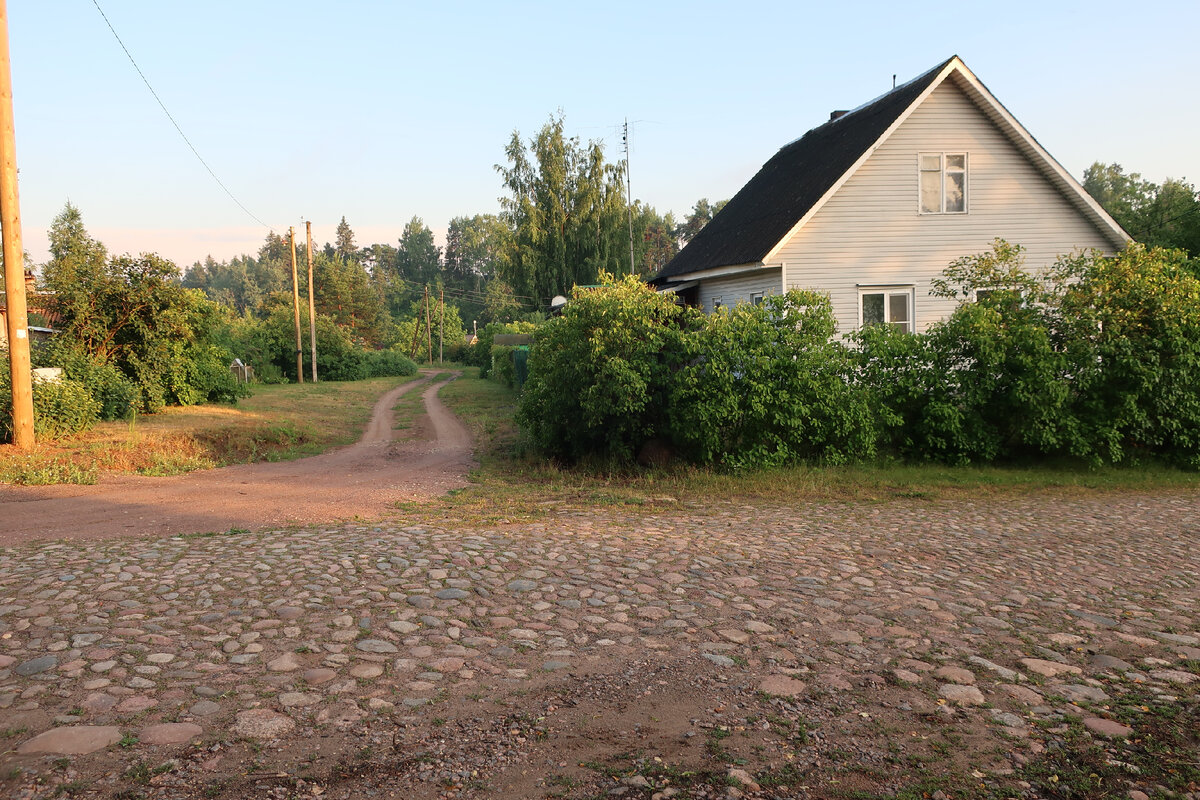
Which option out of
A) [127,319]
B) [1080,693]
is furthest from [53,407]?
[1080,693]

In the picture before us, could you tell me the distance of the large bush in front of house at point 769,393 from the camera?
13.2 meters

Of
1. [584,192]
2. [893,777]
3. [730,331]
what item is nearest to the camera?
[893,777]

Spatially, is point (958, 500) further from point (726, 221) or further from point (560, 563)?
point (726, 221)

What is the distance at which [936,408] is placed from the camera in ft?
45.4

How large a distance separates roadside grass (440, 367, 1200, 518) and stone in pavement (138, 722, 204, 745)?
658 cm

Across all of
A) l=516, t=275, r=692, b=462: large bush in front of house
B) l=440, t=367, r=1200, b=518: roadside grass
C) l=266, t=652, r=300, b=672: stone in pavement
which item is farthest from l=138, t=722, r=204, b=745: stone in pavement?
l=516, t=275, r=692, b=462: large bush in front of house

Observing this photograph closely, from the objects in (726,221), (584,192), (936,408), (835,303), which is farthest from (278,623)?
(584,192)

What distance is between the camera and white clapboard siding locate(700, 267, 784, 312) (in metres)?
21.0

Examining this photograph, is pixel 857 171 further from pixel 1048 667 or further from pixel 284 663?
pixel 284 663

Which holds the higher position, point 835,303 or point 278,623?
point 835,303

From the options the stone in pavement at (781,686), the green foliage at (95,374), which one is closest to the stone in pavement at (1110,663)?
the stone in pavement at (781,686)

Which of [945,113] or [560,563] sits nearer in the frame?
[560,563]

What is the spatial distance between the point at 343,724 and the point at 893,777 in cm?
277

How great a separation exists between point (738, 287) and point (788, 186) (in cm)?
342
